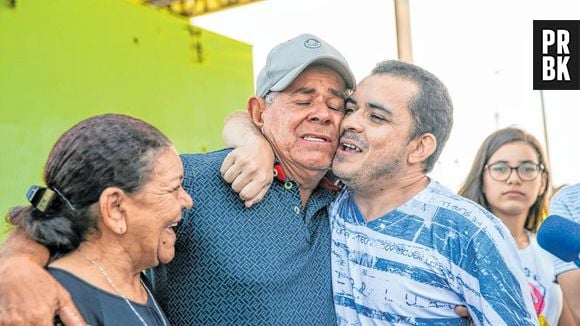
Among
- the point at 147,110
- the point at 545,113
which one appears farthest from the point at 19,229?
the point at 545,113

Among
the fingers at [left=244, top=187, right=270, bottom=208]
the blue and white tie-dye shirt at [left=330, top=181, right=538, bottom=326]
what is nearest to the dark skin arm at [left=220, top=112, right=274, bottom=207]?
the fingers at [left=244, top=187, right=270, bottom=208]

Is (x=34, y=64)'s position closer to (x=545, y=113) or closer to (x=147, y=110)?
(x=147, y=110)

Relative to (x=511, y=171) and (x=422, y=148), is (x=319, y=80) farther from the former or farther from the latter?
(x=511, y=171)

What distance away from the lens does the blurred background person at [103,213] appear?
3.99 ft

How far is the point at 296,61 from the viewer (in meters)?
1.81

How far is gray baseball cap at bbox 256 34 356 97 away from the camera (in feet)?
5.89

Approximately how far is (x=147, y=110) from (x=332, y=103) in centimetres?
366

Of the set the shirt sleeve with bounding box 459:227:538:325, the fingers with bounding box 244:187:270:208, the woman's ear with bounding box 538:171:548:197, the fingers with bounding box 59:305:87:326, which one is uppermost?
the fingers with bounding box 59:305:87:326

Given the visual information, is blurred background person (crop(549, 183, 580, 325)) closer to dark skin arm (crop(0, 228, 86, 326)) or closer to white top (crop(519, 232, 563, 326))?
white top (crop(519, 232, 563, 326))

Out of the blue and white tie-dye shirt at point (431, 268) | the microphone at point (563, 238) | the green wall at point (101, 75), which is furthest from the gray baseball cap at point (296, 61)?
the green wall at point (101, 75)

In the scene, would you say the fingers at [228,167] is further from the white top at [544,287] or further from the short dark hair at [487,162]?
the short dark hair at [487,162]

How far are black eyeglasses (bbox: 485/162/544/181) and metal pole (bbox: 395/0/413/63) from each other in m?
2.88

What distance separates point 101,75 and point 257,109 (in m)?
3.16

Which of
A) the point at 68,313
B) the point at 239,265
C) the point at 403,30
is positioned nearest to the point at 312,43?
the point at 239,265
